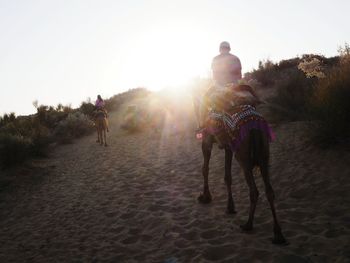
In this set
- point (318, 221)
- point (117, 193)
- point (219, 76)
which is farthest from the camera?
point (117, 193)

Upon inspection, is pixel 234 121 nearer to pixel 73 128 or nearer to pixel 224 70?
pixel 224 70

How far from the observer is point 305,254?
181 inches

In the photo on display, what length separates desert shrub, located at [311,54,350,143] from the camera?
839 centimetres

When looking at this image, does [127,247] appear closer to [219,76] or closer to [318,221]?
[318,221]

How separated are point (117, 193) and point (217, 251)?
4.36 meters

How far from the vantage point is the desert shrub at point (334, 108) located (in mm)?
8391

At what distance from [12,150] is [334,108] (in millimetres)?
10336

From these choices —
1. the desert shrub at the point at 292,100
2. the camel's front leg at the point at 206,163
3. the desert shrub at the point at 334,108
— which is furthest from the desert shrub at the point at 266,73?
the camel's front leg at the point at 206,163

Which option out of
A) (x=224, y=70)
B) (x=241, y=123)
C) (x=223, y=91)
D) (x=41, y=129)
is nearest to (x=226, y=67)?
(x=224, y=70)

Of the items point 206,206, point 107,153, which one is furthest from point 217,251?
point 107,153

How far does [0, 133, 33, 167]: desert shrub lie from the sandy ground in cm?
162

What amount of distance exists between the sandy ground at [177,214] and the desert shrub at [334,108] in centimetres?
53

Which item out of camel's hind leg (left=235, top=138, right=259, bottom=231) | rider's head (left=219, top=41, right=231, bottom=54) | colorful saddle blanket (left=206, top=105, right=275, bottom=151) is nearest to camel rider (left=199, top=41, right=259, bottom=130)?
rider's head (left=219, top=41, right=231, bottom=54)

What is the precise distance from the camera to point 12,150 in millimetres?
12961
